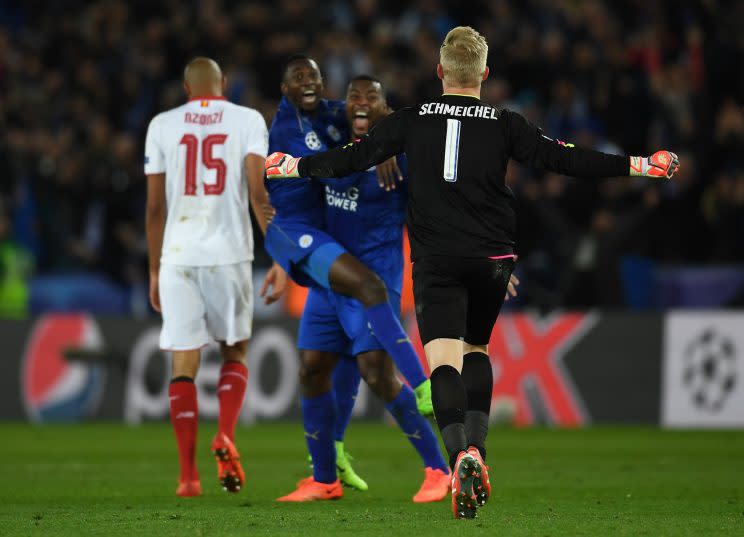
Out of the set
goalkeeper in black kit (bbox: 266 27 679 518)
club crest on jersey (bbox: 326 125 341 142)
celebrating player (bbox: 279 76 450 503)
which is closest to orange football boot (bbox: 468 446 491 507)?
goalkeeper in black kit (bbox: 266 27 679 518)

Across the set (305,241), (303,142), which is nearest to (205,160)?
(303,142)

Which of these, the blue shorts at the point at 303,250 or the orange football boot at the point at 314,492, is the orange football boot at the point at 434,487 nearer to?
the orange football boot at the point at 314,492

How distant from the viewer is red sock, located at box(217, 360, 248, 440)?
26.3 feet

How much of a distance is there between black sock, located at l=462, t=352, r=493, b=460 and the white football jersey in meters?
2.07

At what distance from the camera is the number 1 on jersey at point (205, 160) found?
26.5 feet

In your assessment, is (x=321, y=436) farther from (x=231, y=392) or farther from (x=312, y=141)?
(x=312, y=141)

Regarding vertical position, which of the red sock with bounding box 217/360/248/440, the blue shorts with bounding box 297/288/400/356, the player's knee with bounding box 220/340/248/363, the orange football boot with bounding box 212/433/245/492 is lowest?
the orange football boot with bounding box 212/433/245/492

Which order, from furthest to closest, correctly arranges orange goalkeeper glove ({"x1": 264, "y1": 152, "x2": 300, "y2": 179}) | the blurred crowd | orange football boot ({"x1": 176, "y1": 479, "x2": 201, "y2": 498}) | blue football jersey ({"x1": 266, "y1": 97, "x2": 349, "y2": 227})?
the blurred crowd, blue football jersey ({"x1": 266, "y1": 97, "x2": 349, "y2": 227}), orange football boot ({"x1": 176, "y1": 479, "x2": 201, "y2": 498}), orange goalkeeper glove ({"x1": 264, "y1": 152, "x2": 300, "y2": 179})

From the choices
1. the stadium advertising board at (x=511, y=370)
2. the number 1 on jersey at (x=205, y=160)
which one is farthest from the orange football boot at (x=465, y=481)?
the stadium advertising board at (x=511, y=370)

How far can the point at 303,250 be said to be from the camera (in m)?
7.59

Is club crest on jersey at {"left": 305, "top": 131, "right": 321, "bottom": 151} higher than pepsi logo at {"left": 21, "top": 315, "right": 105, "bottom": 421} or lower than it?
higher

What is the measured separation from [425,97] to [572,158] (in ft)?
33.9

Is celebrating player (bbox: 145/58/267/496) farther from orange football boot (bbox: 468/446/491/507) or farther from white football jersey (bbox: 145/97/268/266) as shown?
orange football boot (bbox: 468/446/491/507)

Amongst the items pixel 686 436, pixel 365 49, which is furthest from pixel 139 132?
pixel 686 436
